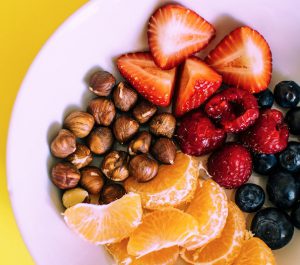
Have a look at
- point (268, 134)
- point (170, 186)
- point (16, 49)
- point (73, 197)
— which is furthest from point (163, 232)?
point (16, 49)

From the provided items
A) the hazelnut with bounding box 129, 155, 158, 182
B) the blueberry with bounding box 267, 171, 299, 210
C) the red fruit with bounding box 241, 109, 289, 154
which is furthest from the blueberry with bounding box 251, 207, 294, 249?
the hazelnut with bounding box 129, 155, 158, 182

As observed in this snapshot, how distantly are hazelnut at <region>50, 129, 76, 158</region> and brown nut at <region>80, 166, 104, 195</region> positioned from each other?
0.20 feet

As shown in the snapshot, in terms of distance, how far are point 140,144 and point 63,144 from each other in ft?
0.52

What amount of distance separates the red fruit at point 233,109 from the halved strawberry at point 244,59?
0.03 meters

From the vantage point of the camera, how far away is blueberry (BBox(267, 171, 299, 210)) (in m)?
1.18

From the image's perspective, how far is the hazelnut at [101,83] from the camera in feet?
3.79

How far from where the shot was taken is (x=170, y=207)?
1142 mm

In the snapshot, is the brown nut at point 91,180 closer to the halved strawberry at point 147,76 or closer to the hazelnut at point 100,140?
the hazelnut at point 100,140

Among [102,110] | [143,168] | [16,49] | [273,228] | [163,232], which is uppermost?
[16,49]

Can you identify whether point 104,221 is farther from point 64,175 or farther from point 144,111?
point 144,111

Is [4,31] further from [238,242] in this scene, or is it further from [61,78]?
[238,242]

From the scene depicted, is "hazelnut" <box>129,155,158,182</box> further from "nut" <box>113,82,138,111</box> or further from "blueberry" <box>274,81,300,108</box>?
"blueberry" <box>274,81,300,108</box>

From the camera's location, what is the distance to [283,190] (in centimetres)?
118

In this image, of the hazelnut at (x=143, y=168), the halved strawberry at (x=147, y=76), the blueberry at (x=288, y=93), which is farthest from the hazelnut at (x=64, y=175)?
the blueberry at (x=288, y=93)
